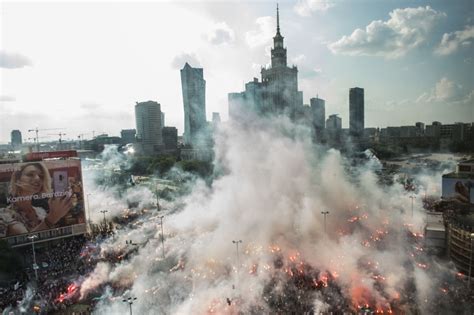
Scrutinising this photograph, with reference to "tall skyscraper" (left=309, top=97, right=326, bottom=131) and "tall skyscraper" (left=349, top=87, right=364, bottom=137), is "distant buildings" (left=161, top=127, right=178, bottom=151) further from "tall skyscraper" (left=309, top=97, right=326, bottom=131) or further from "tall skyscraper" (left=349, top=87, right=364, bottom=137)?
"tall skyscraper" (left=309, top=97, right=326, bottom=131)

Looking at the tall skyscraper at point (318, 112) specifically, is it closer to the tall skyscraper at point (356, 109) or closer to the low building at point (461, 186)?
the low building at point (461, 186)

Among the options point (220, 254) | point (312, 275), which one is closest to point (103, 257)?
point (220, 254)

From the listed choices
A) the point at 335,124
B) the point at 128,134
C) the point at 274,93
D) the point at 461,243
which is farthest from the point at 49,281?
the point at 128,134

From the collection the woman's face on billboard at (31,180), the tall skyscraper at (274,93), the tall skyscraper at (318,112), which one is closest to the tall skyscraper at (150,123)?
the tall skyscraper at (274,93)

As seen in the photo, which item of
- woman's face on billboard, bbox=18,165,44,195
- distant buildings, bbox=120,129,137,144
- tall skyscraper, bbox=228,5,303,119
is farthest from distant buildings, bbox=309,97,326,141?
distant buildings, bbox=120,129,137,144

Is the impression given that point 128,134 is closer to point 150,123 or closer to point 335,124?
point 150,123

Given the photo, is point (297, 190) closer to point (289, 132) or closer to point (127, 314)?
point (289, 132)
